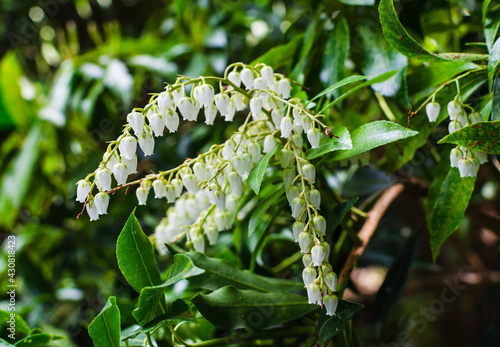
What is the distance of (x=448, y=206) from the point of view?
2.89ft

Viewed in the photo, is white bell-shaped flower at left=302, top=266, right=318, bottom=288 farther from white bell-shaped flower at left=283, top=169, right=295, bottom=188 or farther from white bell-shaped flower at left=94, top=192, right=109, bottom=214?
white bell-shaped flower at left=94, top=192, right=109, bottom=214

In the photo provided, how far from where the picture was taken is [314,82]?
110 cm

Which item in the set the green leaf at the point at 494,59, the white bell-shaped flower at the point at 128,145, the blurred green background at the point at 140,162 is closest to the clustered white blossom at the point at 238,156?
the white bell-shaped flower at the point at 128,145

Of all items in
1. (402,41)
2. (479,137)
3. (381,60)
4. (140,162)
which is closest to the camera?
(479,137)

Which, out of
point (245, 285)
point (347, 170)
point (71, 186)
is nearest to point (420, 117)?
point (245, 285)

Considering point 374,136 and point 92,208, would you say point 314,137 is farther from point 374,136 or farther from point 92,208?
point 92,208

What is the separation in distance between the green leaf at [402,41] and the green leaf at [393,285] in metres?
0.55

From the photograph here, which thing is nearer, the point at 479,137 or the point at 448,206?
the point at 479,137

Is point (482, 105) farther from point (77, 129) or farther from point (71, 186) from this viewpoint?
point (77, 129)

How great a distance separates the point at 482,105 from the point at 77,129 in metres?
1.71

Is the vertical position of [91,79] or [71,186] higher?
[91,79]

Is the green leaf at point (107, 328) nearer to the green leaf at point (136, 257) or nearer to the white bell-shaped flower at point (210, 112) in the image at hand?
the green leaf at point (136, 257)

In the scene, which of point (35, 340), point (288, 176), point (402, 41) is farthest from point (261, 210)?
point (35, 340)

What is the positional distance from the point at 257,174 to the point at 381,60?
0.47 metres
